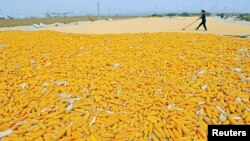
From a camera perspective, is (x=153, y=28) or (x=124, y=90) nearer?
(x=124, y=90)

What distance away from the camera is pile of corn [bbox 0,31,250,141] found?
136 inches

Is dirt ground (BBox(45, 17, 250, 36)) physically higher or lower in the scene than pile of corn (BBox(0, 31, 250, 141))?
higher

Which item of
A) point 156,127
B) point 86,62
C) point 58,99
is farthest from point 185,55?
point 58,99

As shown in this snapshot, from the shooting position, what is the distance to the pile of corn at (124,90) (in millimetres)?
3463

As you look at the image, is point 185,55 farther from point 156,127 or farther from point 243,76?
point 156,127

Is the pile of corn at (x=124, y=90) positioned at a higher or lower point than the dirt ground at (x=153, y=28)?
lower

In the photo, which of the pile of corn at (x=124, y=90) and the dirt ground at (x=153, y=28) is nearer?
the pile of corn at (x=124, y=90)

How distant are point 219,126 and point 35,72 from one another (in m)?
3.70

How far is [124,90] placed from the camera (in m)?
4.37

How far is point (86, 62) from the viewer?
18.1 ft

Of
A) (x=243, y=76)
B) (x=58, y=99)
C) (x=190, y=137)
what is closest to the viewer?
(x=190, y=137)

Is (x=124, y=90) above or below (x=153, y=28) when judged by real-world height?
below

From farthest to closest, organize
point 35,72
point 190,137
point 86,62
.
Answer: point 86,62, point 35,72, point 190,137

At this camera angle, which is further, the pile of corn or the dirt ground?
the dirt ground
